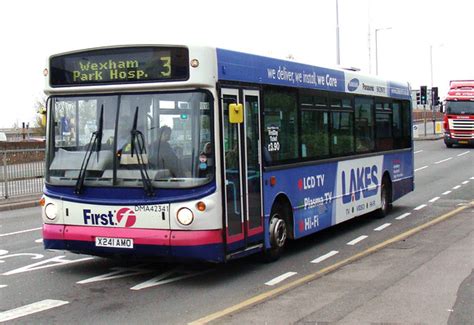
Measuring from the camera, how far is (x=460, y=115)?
44562 mm

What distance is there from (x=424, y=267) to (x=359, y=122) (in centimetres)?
441

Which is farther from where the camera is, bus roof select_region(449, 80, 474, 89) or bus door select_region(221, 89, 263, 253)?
bus roof select_region(449, 80, 474, 89)

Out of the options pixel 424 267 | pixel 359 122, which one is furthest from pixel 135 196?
pixel 359 122

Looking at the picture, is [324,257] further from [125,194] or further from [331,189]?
[125,194]

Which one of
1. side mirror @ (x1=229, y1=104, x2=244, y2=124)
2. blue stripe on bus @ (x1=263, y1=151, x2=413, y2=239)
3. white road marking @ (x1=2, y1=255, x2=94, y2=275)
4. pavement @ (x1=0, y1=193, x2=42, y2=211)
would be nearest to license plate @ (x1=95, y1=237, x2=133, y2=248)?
white road marking @ (x1=2, y1=255, x2=94, y2=275)

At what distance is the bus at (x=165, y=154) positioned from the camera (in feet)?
25.0

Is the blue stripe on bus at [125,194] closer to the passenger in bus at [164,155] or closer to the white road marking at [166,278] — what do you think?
the passenger in bus at [164,155]

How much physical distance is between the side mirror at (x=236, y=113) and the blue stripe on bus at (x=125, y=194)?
0.81 metres

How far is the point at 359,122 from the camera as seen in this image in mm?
12672

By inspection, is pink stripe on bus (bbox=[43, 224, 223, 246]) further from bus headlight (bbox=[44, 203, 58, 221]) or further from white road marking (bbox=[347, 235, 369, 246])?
white road marking (bbox=[347, 235, 369, 246])

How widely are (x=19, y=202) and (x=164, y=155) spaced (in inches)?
471

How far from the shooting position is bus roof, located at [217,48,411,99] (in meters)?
8.21

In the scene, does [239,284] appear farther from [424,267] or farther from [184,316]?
[424,267]

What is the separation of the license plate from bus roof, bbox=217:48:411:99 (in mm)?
2220
